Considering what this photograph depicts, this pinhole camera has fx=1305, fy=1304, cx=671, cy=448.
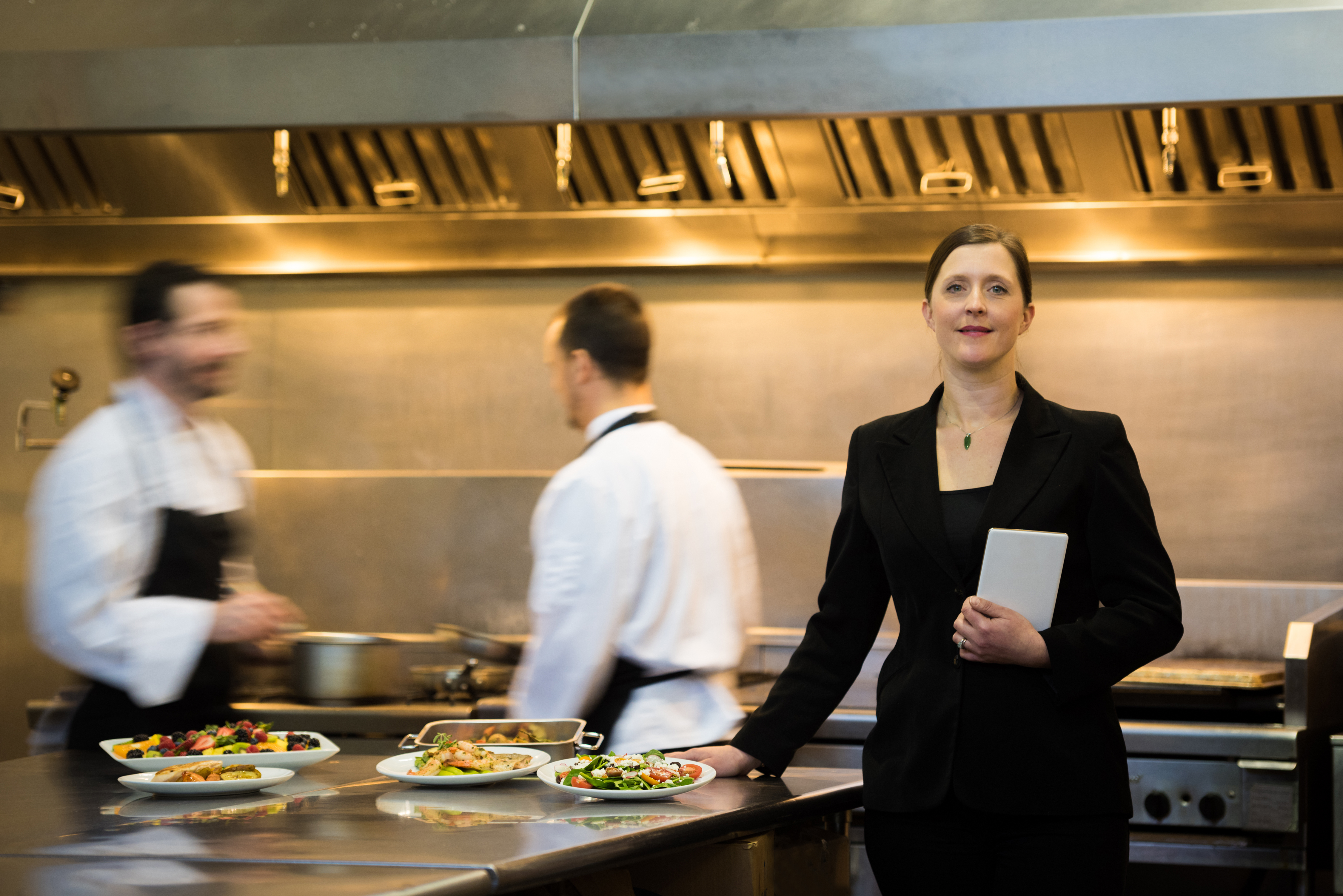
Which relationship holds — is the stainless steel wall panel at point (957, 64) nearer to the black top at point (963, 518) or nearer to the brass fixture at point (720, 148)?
the brass fixture at point (720, 148)

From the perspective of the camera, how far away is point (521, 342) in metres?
4.44

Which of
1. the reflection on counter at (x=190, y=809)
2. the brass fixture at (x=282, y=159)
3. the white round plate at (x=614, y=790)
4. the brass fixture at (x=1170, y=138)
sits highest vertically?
the brass fixture at (x=282, y=159)

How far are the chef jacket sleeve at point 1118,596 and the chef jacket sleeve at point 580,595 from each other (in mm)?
855

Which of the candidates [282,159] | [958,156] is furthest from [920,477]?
[282,159]

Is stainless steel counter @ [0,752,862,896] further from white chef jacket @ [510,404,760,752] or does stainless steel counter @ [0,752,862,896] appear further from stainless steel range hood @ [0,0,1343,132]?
stainless steel range hood @ [0,0,1343,132]

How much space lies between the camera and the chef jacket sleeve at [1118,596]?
1750 millimetres

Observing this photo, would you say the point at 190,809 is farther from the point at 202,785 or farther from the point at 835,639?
the point at 835,639

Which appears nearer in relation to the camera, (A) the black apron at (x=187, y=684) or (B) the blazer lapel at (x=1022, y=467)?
(B) the blazer lapel at (x=1022, y=467)

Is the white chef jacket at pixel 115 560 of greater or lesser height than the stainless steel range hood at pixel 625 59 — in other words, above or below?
below

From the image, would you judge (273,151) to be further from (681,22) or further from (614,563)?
(614,563)

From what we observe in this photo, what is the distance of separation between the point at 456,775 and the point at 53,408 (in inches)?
130

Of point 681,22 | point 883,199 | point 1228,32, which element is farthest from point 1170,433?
point 681,22

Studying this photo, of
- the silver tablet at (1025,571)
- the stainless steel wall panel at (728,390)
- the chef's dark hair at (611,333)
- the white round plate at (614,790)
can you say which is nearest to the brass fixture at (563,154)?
the stainless steel wall panel at (728,390)

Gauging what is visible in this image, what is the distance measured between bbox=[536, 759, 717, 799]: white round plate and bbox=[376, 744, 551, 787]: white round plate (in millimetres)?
42
